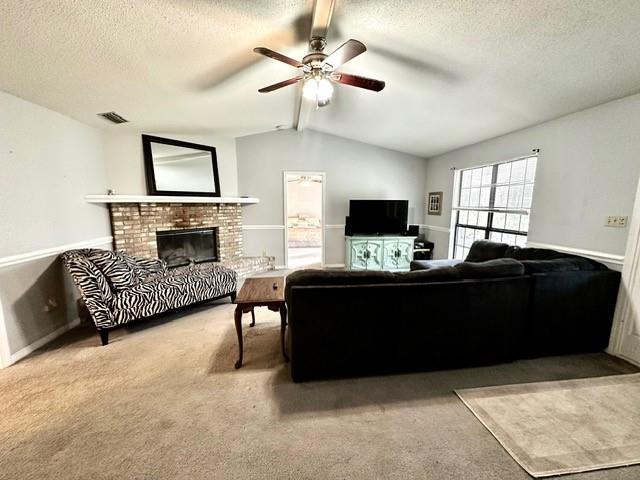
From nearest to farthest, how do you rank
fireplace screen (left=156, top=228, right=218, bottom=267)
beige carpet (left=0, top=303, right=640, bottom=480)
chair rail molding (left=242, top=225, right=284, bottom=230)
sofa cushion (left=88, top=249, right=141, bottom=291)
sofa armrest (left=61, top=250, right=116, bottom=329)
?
1. beige carpet (left=0, top=303, right=640, bottom=480)
2. sofa armrest (left=61, top=250, right=116, bottom=329)
3. sofa cushion (left=88, top=249, right=141, bottom=291)
4. fireplace screen (left=156, top=228, right=218, bottom=267)
5. chair rail molding (left=242, top=225, right=284, bottom=230)

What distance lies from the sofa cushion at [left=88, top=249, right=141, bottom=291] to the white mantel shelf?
92 centimetres

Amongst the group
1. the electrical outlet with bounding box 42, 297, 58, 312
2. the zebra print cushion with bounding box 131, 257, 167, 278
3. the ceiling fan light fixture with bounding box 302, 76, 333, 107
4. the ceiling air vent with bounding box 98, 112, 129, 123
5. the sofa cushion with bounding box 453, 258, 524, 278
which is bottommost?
the electrical outlet with bounding box 42, 297, 58, 312

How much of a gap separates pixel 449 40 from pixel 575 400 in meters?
2.73

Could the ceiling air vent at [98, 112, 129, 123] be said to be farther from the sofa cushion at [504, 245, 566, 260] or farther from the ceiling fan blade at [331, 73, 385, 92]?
the sofa cushion at [504, 245, 566, 260]

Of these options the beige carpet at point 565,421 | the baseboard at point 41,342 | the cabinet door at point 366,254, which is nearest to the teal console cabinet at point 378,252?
the cabinet door at point 366,254

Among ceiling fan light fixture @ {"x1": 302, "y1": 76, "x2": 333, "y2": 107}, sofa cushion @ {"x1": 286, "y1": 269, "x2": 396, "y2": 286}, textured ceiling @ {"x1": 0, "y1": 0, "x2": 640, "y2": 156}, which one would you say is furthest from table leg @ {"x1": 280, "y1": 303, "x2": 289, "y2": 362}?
textured ceiling @ {"x1": 0, "y1": 0, "x2": 640, "y2": 156}

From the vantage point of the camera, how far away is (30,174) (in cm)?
250

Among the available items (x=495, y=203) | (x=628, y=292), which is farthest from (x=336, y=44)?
(x=628, y=292)

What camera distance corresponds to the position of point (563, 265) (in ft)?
7.70

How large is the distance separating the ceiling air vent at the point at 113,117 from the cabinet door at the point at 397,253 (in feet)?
14.6

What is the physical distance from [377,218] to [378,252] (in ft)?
2.18

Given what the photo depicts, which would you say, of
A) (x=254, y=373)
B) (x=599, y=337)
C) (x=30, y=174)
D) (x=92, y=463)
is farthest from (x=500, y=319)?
(x=30, y=174)

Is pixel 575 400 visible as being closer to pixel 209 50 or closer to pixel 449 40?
pixel 449 40

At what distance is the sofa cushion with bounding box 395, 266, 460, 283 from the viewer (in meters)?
2.04
